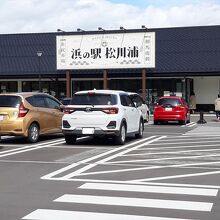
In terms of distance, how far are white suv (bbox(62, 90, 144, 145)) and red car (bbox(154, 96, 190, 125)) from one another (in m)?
11.0

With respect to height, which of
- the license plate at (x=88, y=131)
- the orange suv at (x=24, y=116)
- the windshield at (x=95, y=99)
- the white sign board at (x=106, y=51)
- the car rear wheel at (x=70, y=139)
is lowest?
the car rear wheel at (x=70, y=139)

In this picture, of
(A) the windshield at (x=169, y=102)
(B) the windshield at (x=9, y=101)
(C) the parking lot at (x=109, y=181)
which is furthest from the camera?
(A) the windshield at (x=169, y=102)

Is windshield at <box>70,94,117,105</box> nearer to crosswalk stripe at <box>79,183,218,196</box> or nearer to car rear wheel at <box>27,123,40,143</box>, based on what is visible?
car rear wheel at <box>27,123,40,143</box>

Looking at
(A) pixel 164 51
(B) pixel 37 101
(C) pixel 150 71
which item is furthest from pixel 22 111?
(A) pixel 164 51

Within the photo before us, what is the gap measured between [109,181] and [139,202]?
175cm

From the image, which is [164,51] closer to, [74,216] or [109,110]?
[109,110]

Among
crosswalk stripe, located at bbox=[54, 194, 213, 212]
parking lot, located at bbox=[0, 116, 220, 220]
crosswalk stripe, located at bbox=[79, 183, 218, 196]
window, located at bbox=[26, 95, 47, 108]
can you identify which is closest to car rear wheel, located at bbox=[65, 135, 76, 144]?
parking lot, located at bbox=[0, 116, 220, 220]

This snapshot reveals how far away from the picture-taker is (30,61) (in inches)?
1658

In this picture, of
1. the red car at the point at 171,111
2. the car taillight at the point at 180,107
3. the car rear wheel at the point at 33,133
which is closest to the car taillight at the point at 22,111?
the car rear wheel at the point at 33,133

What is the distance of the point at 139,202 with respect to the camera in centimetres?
743

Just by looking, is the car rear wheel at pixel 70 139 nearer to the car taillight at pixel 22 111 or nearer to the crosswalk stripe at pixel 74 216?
the car taillight at pixel 22 111

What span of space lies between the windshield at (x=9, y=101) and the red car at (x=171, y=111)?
39.3 ft

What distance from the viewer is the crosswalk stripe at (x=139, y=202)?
716 centimetres

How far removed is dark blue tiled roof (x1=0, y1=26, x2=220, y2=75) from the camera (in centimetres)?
3819
